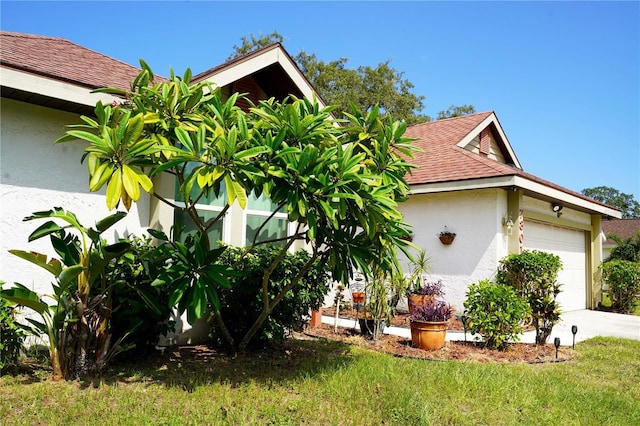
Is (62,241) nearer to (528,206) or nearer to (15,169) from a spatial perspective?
(15,169)

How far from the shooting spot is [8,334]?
4422 millimetres

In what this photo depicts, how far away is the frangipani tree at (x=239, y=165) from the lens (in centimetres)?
381

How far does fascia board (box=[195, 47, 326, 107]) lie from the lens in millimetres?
6613

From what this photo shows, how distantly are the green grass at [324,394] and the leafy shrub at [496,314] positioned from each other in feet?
3.61

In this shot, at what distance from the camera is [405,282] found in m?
8.99

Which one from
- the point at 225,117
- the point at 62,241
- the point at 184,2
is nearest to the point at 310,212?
the point at 225,117

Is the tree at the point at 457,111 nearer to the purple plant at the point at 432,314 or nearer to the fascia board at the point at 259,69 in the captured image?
the fascia board at the point at 259,69

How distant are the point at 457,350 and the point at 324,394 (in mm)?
3551

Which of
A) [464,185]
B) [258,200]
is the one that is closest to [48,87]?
[258,200]

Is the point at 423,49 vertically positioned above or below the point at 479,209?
above

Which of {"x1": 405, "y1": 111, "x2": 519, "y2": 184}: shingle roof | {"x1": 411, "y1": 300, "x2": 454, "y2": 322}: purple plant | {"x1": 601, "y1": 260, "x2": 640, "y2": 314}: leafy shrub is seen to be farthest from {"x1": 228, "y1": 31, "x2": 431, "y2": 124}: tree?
{"x1": 411, "y1": 300, "x2": 454, "y2": 322}: purple plant

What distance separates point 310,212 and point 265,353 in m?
2.85

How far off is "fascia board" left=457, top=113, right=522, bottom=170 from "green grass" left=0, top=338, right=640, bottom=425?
8.91m

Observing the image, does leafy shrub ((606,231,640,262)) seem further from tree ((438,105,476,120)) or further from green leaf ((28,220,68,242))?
green leaf ((28,220,68,242))
